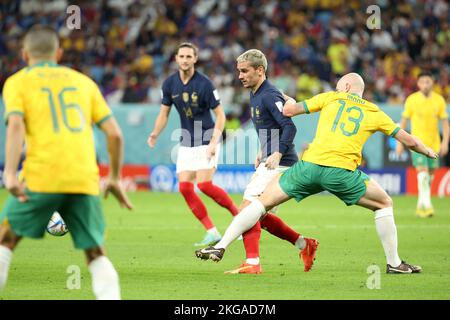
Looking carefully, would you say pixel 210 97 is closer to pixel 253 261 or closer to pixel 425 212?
pixel 253 261

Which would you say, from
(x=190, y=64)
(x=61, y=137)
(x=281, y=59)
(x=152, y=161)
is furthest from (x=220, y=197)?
(x=281, y=59)

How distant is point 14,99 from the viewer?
20.7 ft

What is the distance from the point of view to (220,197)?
12.4m

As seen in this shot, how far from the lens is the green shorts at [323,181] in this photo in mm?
9188

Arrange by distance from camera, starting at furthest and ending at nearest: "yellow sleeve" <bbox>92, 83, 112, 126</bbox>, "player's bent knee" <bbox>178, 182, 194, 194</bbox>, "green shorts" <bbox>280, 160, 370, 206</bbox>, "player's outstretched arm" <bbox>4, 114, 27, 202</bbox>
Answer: "player's bent knee" <bbox>178, 182, 194, 194</bbox> < "green shorts" <bbox>280, 160, 370, 206</bbox> < "yellow sleeve" <bbox>92, 83, 112, 126</bbox> < "player's outstretched arm" <bbox>4, 114, 27, 202</bbox>

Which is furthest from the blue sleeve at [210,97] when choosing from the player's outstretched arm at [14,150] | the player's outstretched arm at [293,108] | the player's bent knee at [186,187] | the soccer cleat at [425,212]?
the player's outstretched arm at [14,150]

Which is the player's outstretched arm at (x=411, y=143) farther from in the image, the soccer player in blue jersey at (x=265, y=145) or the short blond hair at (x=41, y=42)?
the short blond hair at (x=41, y=42)

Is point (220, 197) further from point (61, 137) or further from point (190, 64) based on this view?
point (61, 137)

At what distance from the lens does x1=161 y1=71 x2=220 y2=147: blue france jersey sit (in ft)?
40.6

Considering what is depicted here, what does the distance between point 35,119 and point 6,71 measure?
62.6 ft

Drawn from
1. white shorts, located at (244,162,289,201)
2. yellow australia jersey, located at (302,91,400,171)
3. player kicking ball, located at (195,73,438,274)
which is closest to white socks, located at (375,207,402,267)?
player kicking ball, located at (195,73,438,274)

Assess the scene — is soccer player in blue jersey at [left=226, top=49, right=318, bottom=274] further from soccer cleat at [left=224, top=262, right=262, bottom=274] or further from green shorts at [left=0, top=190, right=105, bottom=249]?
green shorts at [left=0, top=190, right=105, bottom=249]

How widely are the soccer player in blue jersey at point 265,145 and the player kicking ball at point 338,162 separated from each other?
0.34 metres

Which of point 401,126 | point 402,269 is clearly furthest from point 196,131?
point 401,126
